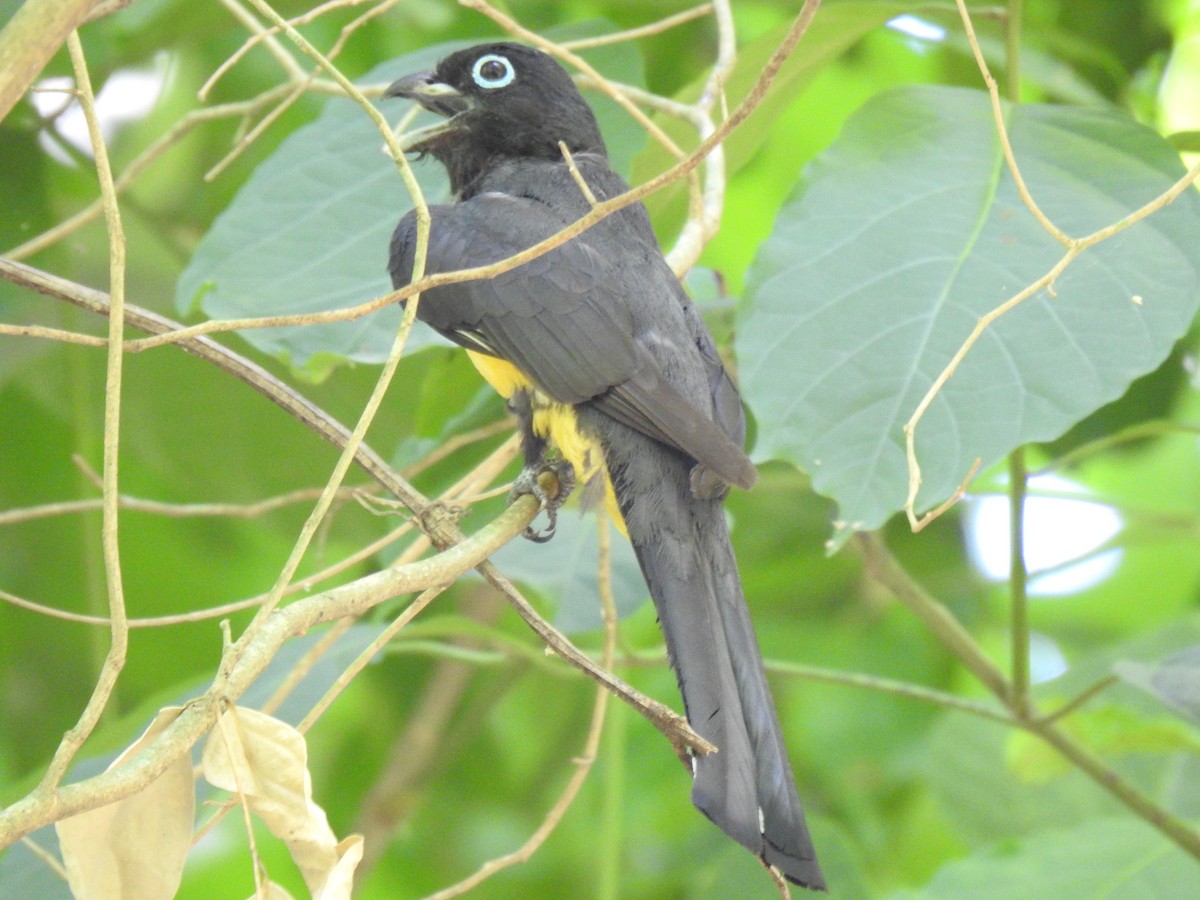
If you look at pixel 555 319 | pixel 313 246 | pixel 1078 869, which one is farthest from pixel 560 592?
pixel 1078 869

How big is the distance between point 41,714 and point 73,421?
0.67 metres

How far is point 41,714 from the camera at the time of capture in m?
3.14

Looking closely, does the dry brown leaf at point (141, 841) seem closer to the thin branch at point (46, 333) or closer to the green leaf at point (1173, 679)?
the thin branch at point (46, 333)

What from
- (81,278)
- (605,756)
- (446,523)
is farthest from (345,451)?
(81,278)

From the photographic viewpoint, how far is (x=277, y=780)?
1236mm

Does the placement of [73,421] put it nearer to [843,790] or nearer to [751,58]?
[751,58]

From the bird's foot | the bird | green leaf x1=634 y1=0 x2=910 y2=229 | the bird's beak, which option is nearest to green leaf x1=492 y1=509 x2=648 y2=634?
the bird's foot

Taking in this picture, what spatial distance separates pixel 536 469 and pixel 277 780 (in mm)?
1075

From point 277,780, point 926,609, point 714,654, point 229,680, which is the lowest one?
point 926,609

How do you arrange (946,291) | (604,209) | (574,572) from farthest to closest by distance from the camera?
(574,572) → (946,291) → (604,209)

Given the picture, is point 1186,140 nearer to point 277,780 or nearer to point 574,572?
point 574,572

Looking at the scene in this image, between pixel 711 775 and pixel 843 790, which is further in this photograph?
pixel 843 790

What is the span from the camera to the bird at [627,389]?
5.59 feet

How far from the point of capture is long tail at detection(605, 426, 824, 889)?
158cm
